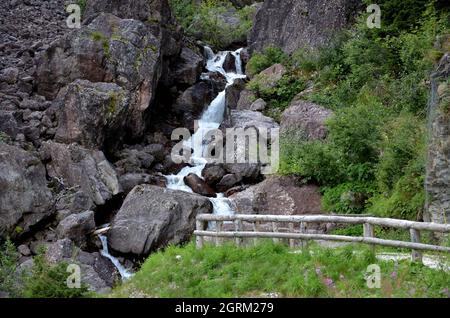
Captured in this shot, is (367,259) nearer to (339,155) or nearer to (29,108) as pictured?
(339,155)

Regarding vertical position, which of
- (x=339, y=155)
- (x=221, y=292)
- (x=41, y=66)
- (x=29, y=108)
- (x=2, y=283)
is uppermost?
(x=41, y=66)

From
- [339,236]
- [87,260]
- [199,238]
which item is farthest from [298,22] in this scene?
[339,236]

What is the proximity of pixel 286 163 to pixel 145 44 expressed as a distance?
35.4ft

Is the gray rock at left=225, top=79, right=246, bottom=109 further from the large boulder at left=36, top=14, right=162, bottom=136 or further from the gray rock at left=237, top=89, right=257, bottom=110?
the large boulder at left=36, top=14, right=162, bottom=136

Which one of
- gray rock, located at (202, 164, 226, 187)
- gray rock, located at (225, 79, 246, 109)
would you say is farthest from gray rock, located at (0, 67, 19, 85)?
gray rock, located at (202, 164, 226, 187)

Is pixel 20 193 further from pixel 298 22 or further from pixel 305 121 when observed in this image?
pixel 298 22

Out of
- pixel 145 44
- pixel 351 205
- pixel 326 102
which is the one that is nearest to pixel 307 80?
pixel 326 102

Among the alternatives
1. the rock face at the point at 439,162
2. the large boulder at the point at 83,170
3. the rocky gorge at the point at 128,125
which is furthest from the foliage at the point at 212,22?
the rock face at the point at 439,162

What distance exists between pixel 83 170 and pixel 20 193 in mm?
3342

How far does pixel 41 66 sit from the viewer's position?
28.3 meters

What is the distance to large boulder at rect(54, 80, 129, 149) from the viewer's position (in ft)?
81.3

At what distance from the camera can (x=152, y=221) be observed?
19219mm

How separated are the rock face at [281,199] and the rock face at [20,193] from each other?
7205 millimetres

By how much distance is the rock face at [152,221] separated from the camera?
19.0 metres
